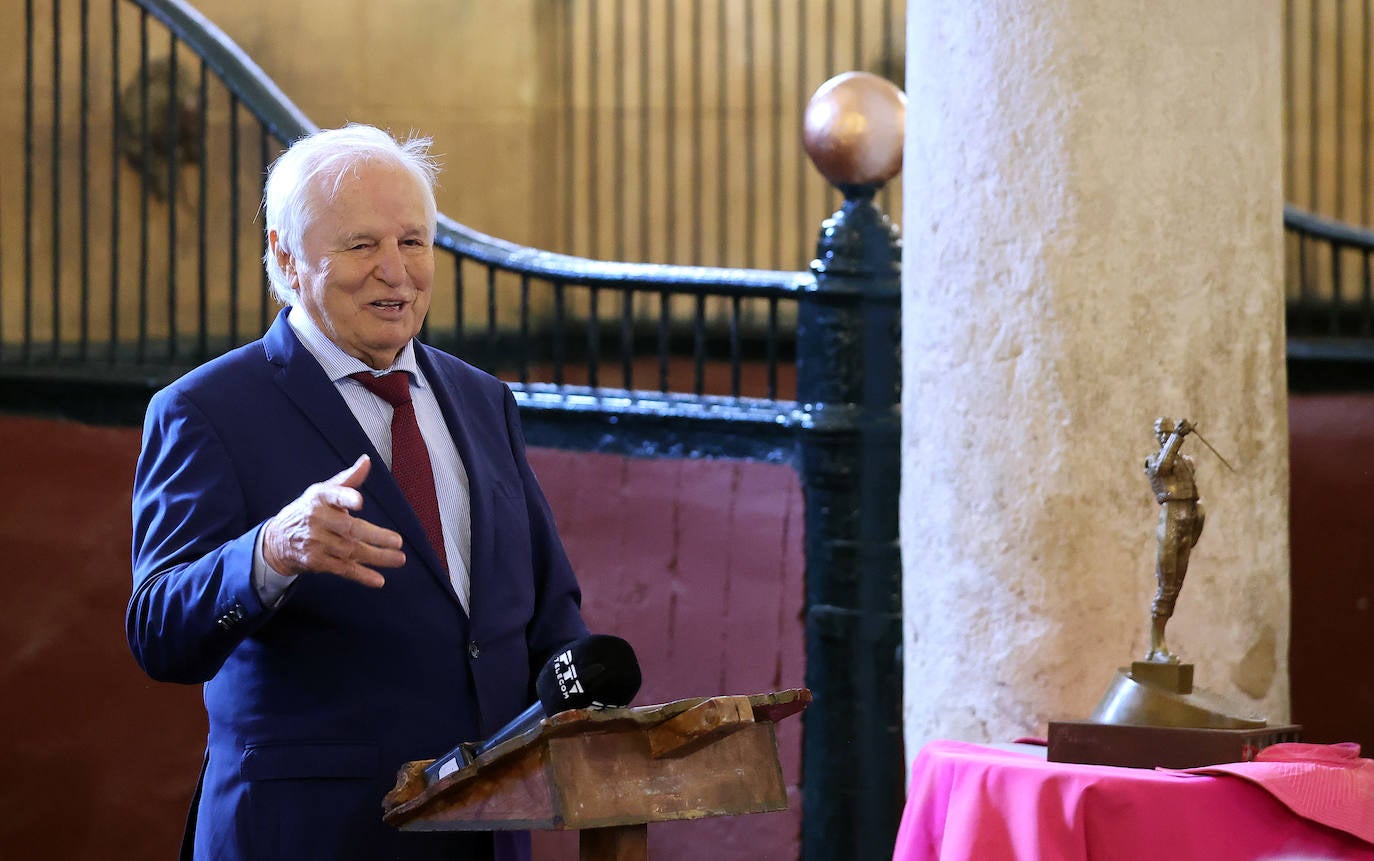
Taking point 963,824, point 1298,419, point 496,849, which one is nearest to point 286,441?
point 496,849

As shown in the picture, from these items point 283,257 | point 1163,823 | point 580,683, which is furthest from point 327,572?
point 1163,823

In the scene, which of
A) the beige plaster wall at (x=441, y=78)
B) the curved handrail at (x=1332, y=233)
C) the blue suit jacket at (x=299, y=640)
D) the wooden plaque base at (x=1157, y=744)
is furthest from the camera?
the beige plaster wall at (x=441, y=78)

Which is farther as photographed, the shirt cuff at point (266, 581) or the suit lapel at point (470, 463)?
the suit lapel at point (470, 463)

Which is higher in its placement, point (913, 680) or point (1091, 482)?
point (1091, 482)

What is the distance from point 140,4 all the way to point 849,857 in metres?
2.76

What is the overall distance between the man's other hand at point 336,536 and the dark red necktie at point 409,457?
33cm

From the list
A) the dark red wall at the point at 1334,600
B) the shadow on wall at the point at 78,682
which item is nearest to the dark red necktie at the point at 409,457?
the shadow on wall at the point at 78,682

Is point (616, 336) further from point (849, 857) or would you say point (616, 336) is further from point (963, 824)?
point (963, 824)

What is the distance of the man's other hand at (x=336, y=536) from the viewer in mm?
1720

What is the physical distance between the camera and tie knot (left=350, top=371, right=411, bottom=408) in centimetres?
215

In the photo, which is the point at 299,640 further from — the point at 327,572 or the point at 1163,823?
the point at 1163,823

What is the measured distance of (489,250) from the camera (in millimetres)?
4047

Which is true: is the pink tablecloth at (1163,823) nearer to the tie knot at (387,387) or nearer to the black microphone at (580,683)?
the black microphone at (580,683)

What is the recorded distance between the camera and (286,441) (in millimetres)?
2066
